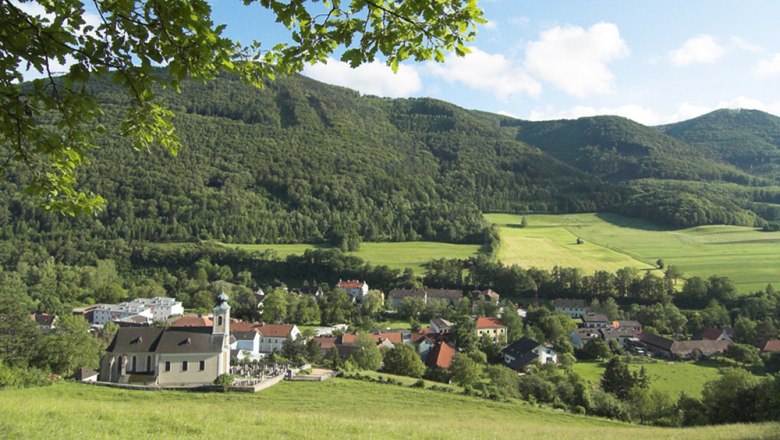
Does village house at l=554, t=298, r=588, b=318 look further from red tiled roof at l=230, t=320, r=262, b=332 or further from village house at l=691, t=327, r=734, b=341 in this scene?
red tiled roof at l=230, t=320, r=262, b=332

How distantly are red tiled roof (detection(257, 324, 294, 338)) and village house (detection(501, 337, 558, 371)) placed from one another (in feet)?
76.1

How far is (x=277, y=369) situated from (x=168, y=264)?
61.2 metres

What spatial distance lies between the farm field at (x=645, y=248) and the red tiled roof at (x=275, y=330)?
4220 cm

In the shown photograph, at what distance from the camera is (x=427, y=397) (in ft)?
86.4

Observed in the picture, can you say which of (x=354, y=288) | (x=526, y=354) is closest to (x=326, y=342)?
(x=526, y=354)

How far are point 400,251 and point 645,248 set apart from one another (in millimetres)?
44865

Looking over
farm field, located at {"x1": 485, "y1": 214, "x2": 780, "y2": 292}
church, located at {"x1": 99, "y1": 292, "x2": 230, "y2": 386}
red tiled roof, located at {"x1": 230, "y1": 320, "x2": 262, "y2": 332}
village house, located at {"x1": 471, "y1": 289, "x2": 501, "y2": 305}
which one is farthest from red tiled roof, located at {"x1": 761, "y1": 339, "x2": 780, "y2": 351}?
red tiled roof, located at {"x1": 230, "y1": 320, "x2": 262, "y2": 332}

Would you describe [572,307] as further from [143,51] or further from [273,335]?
[143,51]

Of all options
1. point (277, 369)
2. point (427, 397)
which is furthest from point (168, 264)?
point (427, 397)

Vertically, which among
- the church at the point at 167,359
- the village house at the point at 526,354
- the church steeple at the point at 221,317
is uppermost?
the church steeple at the point at 221,317

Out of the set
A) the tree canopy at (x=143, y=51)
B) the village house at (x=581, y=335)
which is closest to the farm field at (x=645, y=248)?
the village house at (x=581, y=335)

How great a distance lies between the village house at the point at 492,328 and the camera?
5625 cm

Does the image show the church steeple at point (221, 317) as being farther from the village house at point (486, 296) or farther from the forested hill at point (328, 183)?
the forested hill at point (328, 183)

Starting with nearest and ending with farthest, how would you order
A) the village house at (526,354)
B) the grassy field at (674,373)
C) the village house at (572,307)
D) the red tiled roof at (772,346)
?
the grassy field at (674,373) < the village house at (526,354) < the red tiled roof at (772,346) < the village house at (572,307)
